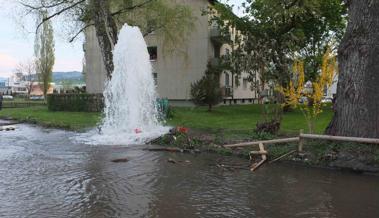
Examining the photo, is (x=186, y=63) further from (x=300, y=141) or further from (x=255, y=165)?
(x=255, y=165)

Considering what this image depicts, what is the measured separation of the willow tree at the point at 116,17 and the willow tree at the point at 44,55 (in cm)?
2719

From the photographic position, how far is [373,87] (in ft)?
38.6

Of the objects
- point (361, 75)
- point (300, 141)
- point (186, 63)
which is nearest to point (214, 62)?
point (186, 63)

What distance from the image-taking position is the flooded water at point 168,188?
7.20 meters

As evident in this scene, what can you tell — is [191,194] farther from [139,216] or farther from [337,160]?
[337,160]

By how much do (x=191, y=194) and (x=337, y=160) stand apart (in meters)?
4.46

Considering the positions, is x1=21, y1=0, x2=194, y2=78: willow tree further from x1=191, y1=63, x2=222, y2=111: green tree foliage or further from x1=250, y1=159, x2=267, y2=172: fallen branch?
x1=250, y1=159, x2=267, y2=172: fallen branch

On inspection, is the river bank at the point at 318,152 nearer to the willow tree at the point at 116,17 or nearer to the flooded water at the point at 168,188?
the flooded water at the point at 168,188

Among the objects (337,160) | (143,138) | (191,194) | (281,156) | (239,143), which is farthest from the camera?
(143,138)

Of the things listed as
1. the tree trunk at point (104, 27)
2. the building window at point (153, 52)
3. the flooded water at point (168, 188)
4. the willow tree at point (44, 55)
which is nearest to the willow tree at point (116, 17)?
the tree trunk at point (104, 27)

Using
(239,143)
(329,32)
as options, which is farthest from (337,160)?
(329,32)

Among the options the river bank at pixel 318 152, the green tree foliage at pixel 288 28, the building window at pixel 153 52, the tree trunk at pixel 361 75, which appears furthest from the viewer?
the building window at pixel 153 52

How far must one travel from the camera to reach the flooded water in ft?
23.6

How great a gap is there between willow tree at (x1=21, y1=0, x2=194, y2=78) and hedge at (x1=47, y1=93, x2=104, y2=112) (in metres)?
4.06
